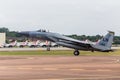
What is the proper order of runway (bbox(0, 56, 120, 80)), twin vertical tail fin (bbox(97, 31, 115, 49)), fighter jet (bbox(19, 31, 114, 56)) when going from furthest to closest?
fighter jet (bbox(19, 31, 114, 56)) → twin vertical tail fin (bbox(97, 31, 115, 49)) → runway (bbox(0, 56, 120, 80))

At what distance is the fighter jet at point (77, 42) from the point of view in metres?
68.1

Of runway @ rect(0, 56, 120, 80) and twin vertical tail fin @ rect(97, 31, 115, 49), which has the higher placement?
twin vertical tail fin @ rect(97, 31, 115, 49)

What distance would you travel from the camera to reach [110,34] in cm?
6838

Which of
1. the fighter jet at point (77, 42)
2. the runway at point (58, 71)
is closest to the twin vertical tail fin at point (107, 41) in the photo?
the fighter jet at point (77, 42)

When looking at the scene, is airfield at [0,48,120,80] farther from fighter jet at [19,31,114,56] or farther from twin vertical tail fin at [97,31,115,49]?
twin vertical tail fin at [97,31,115,49]

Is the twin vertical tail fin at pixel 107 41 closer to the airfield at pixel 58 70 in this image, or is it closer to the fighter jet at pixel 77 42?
the fighter jet at pixel 77 42

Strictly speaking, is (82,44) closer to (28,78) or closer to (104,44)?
(104,44)

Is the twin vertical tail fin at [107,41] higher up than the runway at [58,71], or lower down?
higher up

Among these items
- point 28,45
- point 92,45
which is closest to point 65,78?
point 92,45

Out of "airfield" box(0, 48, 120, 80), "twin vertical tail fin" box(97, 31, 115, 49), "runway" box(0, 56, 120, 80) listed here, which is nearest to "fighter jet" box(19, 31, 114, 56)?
"twin vertical tail fin" box(97, 31, 115, 49)

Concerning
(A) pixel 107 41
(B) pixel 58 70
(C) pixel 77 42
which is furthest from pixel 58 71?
(C) pixel 77 42

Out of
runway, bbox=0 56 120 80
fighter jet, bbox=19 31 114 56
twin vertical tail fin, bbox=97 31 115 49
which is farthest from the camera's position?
fighter jet, bbox=19 31 114 56

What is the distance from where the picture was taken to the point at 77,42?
2719 inches

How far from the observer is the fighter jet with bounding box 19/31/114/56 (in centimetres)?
6806
